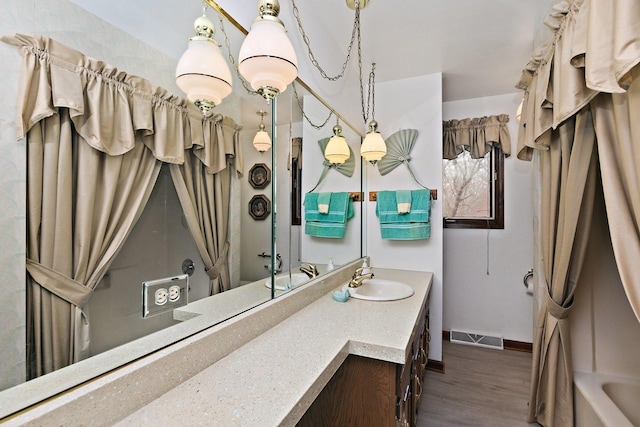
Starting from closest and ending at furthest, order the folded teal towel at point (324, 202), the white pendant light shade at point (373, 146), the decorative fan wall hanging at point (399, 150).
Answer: the folded teal towel at point (324, 202), the white pendant light shade at point (373, 146), the decorative fan wall hanging at point (399, 150)

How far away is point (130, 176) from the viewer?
0.72 m

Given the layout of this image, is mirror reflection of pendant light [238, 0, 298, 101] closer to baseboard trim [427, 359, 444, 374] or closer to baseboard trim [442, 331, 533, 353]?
baseboard trim [427, 359, 444, 374]

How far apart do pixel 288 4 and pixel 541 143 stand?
57.2 inches

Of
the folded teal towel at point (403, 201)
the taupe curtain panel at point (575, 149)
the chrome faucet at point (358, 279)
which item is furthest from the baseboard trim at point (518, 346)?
the chrome faucet at point (358, 279)

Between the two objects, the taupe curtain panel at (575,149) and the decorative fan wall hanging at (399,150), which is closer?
the taupe curtain panel at (575,149)

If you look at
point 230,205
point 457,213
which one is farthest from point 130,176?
point 457,213

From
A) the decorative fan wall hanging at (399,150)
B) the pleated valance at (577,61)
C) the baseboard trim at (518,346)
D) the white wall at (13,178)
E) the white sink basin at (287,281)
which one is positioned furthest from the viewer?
the baseboard trim at (518,346)

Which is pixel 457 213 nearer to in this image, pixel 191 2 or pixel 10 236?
pixel 191 2

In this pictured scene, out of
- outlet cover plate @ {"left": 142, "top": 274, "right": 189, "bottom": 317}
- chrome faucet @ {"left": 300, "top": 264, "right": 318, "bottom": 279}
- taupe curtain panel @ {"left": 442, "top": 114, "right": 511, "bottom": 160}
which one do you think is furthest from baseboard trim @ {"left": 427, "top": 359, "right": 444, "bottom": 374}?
outlet cover plate @ {"left": 142, "top": 274, "right": 189, "bottom": 317}

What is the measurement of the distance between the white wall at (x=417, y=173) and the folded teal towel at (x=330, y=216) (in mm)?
438

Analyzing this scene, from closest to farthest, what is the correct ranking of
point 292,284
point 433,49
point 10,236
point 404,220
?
point 10,236, point 292,284, point 433,49, point 404,220

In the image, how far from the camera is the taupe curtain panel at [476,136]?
2787mm

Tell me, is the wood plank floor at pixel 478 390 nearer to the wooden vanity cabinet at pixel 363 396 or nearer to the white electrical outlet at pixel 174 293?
the wooden vanity cabinet at pixel 363 396

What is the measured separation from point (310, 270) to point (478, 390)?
1658 millimetres
